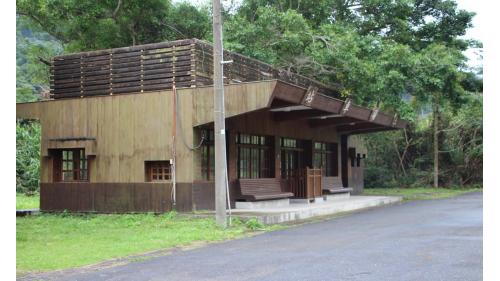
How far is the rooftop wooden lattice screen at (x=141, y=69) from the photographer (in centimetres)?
1761

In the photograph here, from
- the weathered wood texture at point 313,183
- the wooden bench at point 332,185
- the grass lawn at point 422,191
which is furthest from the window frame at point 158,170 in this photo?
the grass lawn at point 422,191

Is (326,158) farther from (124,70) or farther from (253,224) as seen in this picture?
(253,224)

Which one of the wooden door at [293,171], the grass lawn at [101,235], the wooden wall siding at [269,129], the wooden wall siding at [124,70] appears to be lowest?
the grass lawn at [101,235]

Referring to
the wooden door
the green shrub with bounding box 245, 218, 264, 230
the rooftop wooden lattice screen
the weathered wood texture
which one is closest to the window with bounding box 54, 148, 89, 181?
the rooftop wooden lattice screen

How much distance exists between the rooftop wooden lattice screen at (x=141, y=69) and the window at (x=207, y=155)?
5.20 feet

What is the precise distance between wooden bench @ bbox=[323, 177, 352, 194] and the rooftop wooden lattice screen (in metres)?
6.20

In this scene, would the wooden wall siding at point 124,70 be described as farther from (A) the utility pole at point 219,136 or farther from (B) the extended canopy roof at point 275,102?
(A) the utility pole at point 219,136

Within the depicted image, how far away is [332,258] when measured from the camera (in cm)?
953

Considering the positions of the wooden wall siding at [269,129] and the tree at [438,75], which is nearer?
the wooden wall siding at [269,129]

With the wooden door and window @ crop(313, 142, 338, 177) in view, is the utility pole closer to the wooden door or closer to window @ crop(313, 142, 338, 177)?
the wooden door

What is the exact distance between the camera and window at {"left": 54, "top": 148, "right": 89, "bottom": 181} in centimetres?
1947

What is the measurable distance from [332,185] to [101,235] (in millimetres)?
13732
